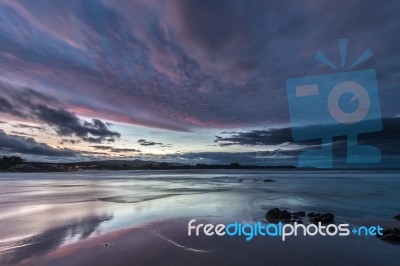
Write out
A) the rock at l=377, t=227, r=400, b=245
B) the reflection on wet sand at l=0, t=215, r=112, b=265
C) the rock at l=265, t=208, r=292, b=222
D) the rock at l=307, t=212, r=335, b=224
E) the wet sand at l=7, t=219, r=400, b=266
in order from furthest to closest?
the rock at l=265, t=208, r=292, b=222
the rock at l=307, t=212, r=335, b=224
the rock at l=377, t=227, r=400, b=245
the reflection on wet sand at l=0, t=215, r=112, b=265
the wet sand at l=7, t=219, r=400, b=266

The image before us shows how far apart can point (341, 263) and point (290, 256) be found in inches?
46.3

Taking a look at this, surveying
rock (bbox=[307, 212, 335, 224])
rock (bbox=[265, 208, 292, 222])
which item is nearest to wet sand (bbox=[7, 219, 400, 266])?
rock (bbox=[307, 212, 335, 224])

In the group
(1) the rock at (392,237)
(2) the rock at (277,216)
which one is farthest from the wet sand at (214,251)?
(2) the rock at (277,216)

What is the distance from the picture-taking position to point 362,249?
23.0ft

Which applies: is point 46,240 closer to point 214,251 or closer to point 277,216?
point 214,251

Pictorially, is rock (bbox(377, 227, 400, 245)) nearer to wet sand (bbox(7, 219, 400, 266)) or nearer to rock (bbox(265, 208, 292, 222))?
wet sand (bbox(7, 219, 400, 266))

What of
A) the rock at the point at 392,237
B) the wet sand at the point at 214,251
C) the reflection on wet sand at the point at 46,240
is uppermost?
the rock at the point at 392,237

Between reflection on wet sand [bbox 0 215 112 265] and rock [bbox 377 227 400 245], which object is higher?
rock [bbox 377 227 400 245]

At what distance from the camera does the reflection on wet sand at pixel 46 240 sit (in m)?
6.21

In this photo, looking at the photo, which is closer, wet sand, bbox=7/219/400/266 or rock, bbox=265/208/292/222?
wet sand, bbox=7/219/400/266

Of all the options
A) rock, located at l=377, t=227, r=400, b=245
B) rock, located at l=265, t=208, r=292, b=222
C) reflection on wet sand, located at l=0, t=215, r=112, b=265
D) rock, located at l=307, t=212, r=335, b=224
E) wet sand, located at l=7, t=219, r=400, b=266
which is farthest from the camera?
rock, located at l=265, t=208, r=292, b=222

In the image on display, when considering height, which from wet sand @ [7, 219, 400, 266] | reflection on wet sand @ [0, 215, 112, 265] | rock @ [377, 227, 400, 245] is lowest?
reflection on wet sand @ [0, 215, 112, 265]

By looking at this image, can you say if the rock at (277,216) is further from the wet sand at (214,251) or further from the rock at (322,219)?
the wet sand at (214,251)

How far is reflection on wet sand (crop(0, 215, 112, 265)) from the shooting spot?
6209 millimetres
